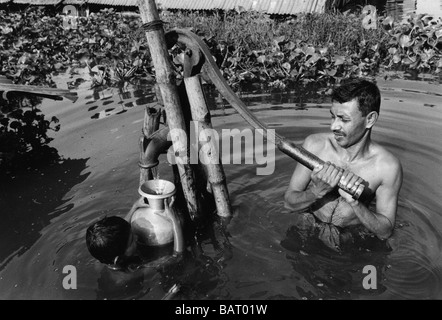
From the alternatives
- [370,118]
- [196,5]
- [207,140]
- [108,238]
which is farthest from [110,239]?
[196,5]

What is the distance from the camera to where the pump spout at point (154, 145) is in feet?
13.1

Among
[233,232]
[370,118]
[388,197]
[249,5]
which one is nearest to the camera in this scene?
[370,118]

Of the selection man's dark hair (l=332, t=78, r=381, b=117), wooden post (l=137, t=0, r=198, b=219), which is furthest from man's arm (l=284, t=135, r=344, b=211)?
wooden post (l=137, t=0, r=198, b=219)

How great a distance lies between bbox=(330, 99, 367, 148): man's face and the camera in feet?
12.3

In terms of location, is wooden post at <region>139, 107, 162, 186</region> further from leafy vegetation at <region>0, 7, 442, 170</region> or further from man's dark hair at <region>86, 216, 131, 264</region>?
leafy vegetation at <region>0, 7, 442, 170</region>

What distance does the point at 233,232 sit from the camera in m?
4.72

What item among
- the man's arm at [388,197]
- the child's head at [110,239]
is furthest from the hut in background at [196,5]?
the child's head at [110,239]

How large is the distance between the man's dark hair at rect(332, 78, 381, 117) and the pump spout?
1612 millimetres

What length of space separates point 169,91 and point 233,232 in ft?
5.69

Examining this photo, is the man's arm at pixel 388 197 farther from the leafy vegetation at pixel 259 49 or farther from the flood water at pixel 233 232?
the leafy vegetation at pixel 259 49

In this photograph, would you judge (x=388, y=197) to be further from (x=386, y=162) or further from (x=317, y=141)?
(x=317, y=141)
